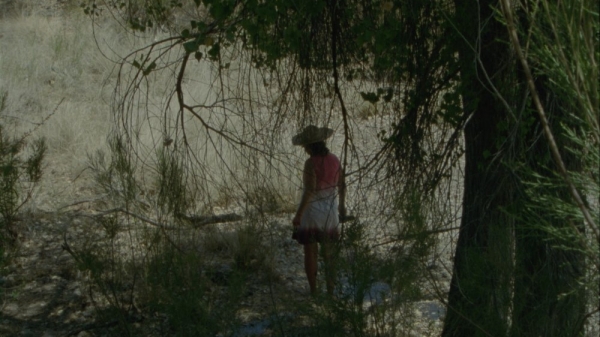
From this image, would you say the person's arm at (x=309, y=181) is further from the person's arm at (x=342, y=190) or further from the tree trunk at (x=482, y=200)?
the tree trunk at (x=482, y=200)

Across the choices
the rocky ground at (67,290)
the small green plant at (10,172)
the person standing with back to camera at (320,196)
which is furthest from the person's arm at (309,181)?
the small green plant at (10,172)

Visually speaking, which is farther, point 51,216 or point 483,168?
point 51,216

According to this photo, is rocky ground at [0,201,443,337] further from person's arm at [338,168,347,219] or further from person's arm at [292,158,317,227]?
person's arm at [292,158,317,227]

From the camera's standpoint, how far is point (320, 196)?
5.61 meters

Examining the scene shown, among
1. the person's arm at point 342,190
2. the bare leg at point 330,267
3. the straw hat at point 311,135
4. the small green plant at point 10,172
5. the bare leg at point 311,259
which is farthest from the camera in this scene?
the bare leg at point 311,259

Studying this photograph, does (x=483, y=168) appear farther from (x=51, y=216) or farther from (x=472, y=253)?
(x=51, y=216)

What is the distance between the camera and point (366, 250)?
15.6 ft

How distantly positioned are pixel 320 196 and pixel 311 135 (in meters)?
0.38

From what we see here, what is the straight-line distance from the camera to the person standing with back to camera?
514 centimetres

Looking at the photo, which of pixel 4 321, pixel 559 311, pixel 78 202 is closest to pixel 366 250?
pixel 559 311

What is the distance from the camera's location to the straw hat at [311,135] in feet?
17.8

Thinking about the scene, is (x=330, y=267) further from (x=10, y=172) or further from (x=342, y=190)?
(x=10, y=172)

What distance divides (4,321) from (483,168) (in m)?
3.66

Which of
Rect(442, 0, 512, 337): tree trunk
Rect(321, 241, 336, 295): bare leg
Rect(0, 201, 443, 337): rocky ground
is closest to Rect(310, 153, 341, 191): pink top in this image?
Rect(321, 241, 336, 295): bare leg
